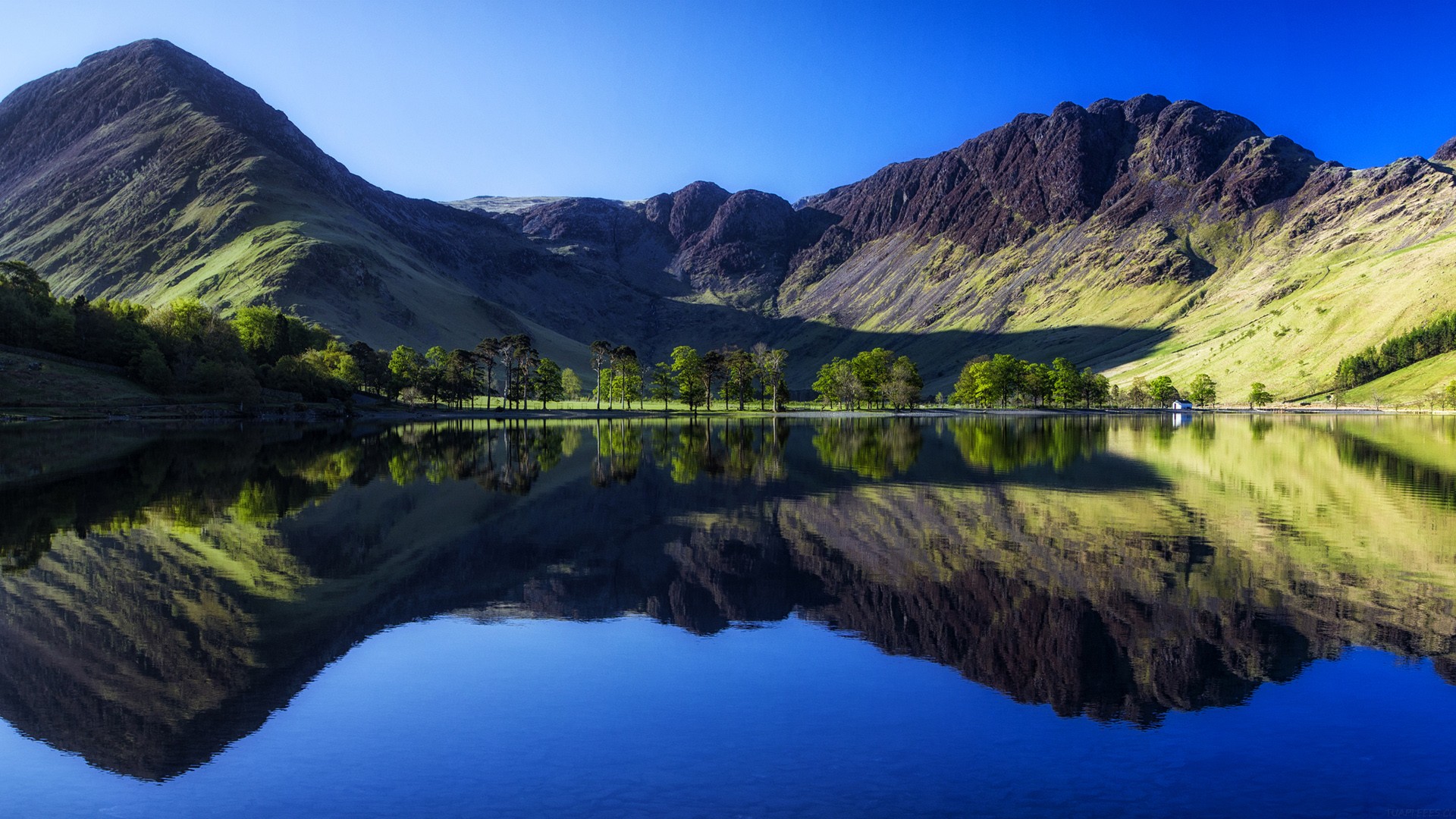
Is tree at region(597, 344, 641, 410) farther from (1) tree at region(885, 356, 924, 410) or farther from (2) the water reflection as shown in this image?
(2) the water reflection

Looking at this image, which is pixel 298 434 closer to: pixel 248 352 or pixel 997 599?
pixel 248 352

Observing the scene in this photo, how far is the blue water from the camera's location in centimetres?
1066

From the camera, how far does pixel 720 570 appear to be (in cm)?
2359

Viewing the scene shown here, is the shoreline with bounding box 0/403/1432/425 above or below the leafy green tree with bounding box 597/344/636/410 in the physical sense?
below

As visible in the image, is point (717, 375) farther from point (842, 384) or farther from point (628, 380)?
point (842, 384)

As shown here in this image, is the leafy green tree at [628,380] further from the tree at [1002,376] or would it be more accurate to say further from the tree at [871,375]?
the tree at [1002,376]

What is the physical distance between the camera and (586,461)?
57.8m

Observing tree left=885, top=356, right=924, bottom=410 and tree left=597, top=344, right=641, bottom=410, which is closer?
tree left=597, top=344, right=641, bottom=410

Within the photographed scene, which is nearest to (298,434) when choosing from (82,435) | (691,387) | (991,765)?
(82,435)

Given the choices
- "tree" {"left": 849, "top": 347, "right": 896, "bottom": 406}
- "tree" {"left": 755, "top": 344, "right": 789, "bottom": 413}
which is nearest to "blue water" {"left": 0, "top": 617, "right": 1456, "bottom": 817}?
"tree" {"left": 755, "top": 344, "right": 789, "bottom": 413}

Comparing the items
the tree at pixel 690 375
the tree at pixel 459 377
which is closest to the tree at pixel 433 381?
the tree at pixel 459 377

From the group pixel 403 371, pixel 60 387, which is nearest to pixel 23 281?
pixel 60 387

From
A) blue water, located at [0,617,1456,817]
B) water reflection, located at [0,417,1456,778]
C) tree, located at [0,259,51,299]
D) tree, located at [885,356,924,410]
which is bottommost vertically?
blue water, located at [0,617,1456,817]

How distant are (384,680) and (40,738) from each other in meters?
4.82
